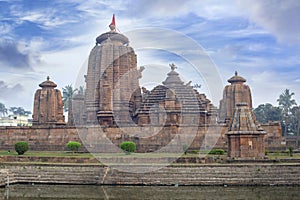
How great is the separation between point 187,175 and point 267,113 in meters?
51.7

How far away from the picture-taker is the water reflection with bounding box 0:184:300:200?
17000mm

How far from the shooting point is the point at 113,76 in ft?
118

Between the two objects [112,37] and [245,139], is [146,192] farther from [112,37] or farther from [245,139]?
[112,37]

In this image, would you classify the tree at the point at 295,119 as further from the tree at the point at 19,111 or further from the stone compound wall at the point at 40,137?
the tree at the point at 19,111

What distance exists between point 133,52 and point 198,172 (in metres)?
20.8

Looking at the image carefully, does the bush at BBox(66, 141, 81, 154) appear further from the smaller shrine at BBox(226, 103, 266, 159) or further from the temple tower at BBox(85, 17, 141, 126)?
the smaller shrine at BBox(226, 103, 266, 159)

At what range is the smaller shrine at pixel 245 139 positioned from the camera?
885 inches

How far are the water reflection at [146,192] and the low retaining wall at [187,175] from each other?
1.98 ft

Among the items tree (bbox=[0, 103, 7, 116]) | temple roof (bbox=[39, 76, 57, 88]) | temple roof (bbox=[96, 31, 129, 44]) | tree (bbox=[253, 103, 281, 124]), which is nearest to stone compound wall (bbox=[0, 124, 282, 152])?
temple roof (bbox=[39, 76, 57, 88])

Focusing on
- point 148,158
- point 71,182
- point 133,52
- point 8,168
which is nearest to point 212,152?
point 148,158

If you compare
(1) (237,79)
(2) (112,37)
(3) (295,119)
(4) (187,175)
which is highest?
(2) (112,37)

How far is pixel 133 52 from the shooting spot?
3906 centimetres

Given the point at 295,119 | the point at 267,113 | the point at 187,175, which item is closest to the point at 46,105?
the point at 187,175

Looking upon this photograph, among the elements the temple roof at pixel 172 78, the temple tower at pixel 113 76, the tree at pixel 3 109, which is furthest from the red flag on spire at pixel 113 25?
the tree at pixel 3 109
